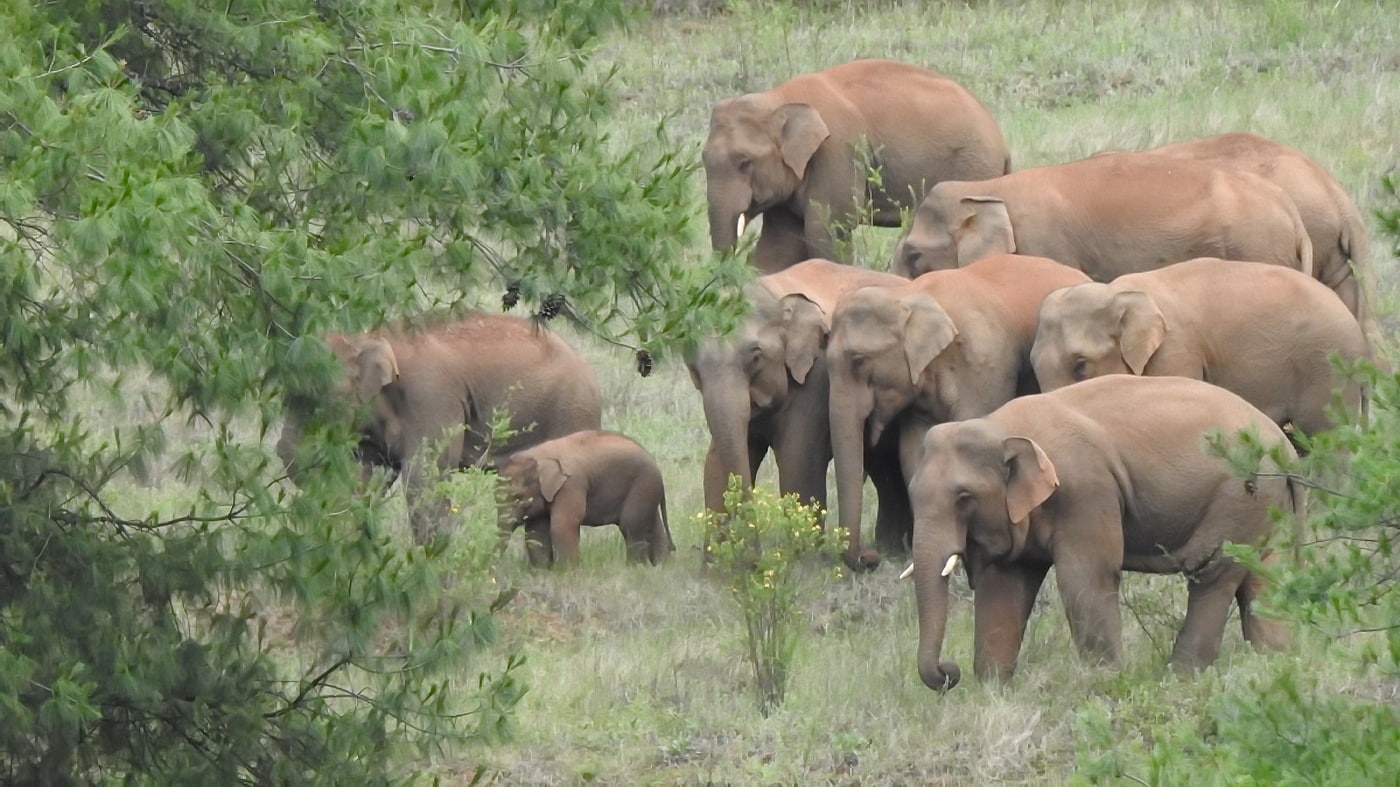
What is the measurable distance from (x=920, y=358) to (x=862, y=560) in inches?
40.7

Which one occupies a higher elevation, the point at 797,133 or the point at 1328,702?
the point at 1328,702

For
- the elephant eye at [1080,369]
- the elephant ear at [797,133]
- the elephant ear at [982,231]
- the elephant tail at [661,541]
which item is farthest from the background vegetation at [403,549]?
the elephant ear at [797,133]

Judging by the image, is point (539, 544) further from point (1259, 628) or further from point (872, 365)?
point (1259, 628)

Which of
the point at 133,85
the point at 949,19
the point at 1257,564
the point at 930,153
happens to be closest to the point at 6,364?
the point at 133,85

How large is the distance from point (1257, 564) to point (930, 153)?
33.0ft

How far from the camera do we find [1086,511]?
993 centimetres

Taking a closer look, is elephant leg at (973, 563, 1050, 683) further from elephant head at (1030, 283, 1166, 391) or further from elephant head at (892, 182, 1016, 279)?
elephant head at (892, 182, 1016, 279)

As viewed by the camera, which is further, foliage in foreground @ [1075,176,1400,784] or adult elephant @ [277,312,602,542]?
adult elephant @ [277,312,602,542]

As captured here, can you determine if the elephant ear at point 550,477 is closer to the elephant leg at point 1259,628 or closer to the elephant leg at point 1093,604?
the elephant leg at point 1093,604

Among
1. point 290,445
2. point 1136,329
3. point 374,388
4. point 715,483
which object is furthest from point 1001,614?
point 374,388

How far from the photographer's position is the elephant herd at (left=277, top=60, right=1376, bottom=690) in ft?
32.7

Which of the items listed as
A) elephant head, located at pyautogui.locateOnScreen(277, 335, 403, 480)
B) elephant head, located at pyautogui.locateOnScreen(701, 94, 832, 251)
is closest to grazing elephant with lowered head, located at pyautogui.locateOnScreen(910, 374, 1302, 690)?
elephant head, located at pyautogui.locateOnScreen(277, 335, 403, 480)

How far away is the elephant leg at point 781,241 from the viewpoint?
51.6ft

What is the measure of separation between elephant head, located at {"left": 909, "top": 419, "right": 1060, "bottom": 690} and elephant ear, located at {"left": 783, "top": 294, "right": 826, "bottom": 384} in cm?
236
